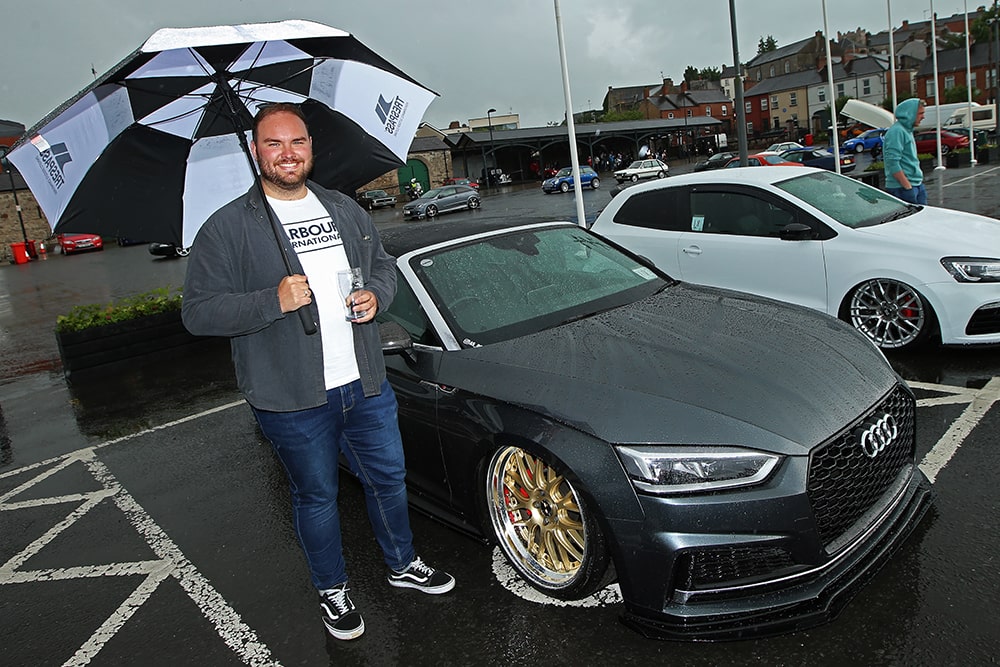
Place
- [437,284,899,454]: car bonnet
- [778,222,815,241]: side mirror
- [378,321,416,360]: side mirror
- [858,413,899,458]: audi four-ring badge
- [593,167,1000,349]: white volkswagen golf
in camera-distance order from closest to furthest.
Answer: [437,284,899,454]: car bonnet, [858,413,899,458]: audi four-ring badge, [378,321,416,360]: side mirror, [593,167,1000,349]: white volkswagen golf, [778,222,815,241]: side mirror

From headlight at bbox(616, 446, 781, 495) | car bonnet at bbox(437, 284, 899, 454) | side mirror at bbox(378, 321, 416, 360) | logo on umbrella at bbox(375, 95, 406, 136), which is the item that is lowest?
headlight at bbox(616, 446, 781, 495)

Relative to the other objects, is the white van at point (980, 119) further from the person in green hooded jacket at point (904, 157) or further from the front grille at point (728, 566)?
the front grille at point (728, 566)

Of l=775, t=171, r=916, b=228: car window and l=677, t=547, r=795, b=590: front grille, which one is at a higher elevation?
l=775, t=171, r=916, b=228: car window

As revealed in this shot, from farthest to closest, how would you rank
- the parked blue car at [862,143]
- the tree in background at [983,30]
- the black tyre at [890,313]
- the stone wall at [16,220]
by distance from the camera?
the tree in background at [983,30] < the stone wall at [16,220] < the parked blue car at [862,143] < the black tyre at [890,313]

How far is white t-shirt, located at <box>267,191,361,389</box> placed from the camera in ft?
8.92

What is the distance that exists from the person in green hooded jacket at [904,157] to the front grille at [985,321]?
3359 millimetres

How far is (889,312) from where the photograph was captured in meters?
5.66

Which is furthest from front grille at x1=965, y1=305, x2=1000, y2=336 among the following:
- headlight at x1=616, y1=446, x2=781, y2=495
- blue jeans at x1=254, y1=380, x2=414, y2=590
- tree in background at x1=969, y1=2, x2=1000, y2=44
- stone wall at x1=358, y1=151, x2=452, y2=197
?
tree in background at x1=969, y1=2, x2=1000, y2=44

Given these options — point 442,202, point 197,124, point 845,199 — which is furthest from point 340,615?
point 442,202

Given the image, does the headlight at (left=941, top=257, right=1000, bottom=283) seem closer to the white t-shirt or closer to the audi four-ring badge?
the audi four-ring badge

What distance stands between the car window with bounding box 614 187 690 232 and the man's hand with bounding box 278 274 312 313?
4.90 m

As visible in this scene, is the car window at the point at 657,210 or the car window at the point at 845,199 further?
the car window at the point at 657,210

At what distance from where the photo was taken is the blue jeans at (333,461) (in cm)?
275

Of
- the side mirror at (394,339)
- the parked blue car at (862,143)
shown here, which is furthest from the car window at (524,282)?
the parked blue car at (862,143)
